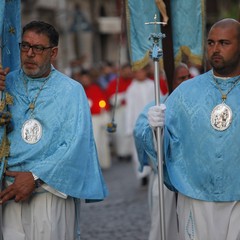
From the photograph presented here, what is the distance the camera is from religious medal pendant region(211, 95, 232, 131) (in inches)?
260

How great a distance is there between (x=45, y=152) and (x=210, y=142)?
1143 millimetres

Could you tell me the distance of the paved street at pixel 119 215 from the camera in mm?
10323

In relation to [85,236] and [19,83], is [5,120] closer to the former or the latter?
[19,83]

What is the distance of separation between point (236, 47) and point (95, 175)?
52.7 inches

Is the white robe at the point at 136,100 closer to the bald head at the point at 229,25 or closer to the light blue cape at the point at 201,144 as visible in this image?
the light blue cape at the point at 201,144

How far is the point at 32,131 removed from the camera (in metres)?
6.72

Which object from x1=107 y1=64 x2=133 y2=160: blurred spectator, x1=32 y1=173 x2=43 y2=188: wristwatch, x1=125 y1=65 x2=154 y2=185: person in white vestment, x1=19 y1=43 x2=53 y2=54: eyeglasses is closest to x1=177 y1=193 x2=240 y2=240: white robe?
x1=32 y1=173 x2=43 y2=188: wristwatch

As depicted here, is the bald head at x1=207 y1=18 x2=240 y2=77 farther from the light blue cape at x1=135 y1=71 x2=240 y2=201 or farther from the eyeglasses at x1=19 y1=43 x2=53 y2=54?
the eyeglasses at x1=19 y1=43 x2=53 y2=54

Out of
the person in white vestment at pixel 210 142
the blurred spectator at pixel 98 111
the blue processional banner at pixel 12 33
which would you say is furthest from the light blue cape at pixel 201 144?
the blurred spectator at pixel 98 111

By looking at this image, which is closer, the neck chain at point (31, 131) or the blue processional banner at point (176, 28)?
the neck chain at point (31, 131)

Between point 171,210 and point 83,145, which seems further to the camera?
point 171,210

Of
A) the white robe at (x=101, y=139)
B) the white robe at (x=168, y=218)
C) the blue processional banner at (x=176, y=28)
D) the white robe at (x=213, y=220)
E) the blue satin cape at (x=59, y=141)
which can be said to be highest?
the blue processional banner at (x=176, y=28)

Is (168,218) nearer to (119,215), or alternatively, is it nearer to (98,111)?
(119,215)

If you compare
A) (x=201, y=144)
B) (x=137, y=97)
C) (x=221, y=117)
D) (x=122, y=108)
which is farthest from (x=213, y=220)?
(x=122, y=108)
